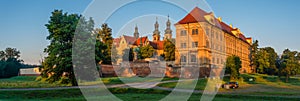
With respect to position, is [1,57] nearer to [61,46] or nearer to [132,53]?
[132,53]

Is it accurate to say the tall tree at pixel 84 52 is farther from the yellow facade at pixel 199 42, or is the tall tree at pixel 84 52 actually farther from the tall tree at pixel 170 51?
the tall tree at pixel 170 51

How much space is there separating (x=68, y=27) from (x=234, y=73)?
23481mm

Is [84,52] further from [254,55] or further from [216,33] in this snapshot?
[254,55]

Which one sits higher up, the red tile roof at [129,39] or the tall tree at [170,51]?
the red tile roof at [129,39]

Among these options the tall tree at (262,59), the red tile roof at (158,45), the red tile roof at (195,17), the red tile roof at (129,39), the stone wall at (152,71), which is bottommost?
the stone wall at (152,71)

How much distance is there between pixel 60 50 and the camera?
2675 cm

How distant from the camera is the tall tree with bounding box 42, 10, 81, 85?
26.2 m

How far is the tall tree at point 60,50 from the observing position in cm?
2622

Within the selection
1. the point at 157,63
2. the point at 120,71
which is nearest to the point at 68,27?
the point at 120,71

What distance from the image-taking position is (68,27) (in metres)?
26.9

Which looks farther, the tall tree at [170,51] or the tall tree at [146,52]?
the tall tree at [146,52]

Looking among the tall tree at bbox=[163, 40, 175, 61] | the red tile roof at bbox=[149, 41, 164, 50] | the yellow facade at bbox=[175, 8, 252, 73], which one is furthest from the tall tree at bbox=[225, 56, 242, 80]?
the red tile roof at bbox=[149, 41, 164, 50]

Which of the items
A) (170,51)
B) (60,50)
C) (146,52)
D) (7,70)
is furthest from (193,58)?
(7,70)

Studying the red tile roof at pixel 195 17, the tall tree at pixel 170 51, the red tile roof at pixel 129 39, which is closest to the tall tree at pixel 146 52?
the tall tree at pixel 170 51
